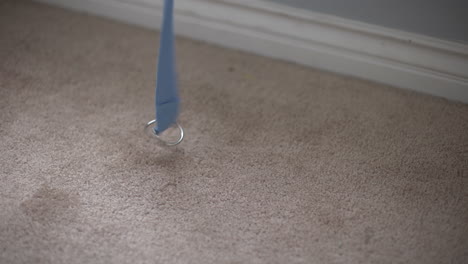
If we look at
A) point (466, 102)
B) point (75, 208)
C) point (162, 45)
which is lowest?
point (75, 208)

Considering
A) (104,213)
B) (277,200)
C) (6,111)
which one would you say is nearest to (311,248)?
(277,200)

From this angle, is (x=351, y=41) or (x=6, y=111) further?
(x=351, y=41)

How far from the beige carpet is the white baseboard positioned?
4cm

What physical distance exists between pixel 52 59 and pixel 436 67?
1.00 meters

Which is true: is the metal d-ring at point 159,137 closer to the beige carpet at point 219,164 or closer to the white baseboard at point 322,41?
the beige carpet at point 219,164

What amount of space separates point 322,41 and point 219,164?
463mm

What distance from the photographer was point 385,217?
829 mm

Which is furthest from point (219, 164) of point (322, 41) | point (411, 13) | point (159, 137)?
point (411, 13)

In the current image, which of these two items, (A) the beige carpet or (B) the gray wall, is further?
(B) the gray wall

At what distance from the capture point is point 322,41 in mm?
1140

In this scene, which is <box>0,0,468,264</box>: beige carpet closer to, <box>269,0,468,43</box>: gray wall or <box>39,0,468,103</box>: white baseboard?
<box>39,0,468,103</box>: white baseboard

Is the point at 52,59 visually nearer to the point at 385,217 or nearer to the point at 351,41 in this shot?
the point at 351,41

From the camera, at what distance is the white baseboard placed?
106 cm

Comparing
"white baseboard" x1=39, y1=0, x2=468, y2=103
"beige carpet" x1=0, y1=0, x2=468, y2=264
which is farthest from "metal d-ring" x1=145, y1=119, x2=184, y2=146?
"white baseboard" x1=39, y1=0, x2=468, y2=103
